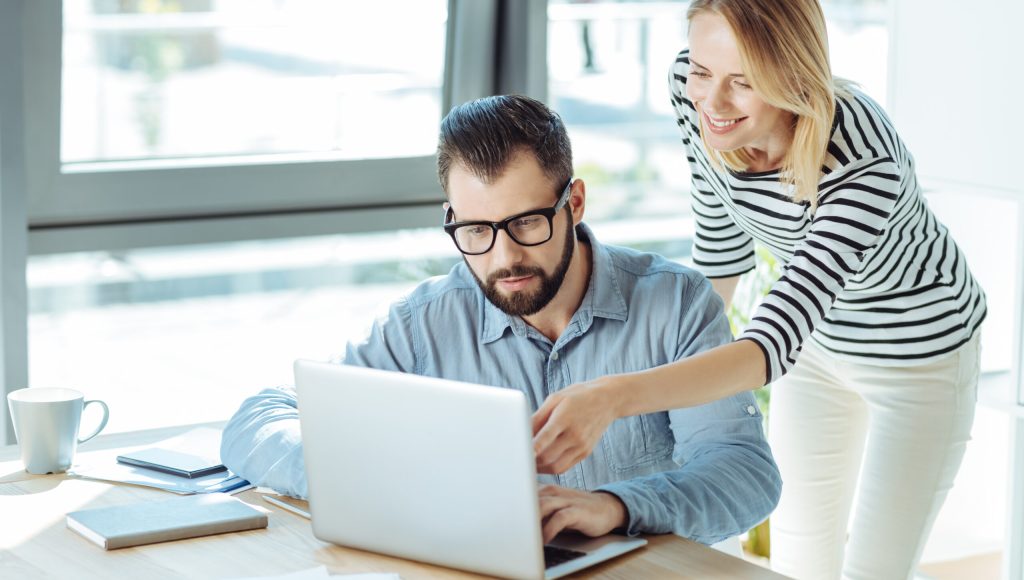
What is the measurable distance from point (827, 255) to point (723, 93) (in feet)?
0.88

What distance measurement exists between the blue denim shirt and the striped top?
103mm

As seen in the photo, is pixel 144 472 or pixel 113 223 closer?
pixel 144 472

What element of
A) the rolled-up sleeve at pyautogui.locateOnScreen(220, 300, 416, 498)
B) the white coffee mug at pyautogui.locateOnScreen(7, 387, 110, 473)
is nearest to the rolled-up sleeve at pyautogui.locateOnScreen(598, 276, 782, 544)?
the rolled-up sleeve at pyautogui.locateOnScreen(220, 300, 416, 498)

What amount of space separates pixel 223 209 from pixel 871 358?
1.52 metres

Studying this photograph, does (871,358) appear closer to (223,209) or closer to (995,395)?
(995,395)

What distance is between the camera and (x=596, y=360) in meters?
1.76

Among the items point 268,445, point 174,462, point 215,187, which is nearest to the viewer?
point 268,445

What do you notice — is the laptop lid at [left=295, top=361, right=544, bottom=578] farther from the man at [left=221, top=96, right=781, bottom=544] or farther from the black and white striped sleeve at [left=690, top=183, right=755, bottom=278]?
the black and white striped sleeve at [left=690, top=183, right=755, bottom=278]

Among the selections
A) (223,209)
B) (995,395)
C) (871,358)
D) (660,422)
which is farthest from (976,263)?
(223,209)

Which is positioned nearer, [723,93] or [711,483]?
[711,483]

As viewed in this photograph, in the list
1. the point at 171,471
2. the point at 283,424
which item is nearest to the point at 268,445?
the point at 283,424

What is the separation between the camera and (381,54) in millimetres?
3051

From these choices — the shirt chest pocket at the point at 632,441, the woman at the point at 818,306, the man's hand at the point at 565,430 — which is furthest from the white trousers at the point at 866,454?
the man's hand at the point at 565,430

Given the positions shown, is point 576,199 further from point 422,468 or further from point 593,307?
point 422,468
